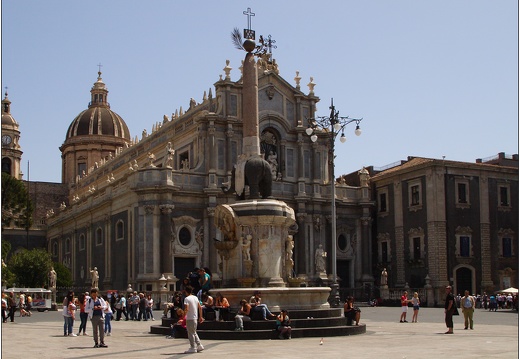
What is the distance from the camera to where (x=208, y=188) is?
57.3 m

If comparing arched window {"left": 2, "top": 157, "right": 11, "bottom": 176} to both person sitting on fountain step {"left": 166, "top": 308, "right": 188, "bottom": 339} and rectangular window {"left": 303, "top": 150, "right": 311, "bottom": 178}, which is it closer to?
rectangular window {"left": 303, "top": 150, "right": 311, "bottom": 178}

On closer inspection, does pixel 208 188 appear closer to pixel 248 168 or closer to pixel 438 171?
pixel 438 171

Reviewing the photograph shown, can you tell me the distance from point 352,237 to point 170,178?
16273mm

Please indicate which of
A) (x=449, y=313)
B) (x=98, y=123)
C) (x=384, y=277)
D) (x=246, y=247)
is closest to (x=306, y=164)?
(x=384, y=277)

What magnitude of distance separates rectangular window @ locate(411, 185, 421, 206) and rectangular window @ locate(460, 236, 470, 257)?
3916mm

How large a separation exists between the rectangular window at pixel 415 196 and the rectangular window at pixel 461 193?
276 centimetres

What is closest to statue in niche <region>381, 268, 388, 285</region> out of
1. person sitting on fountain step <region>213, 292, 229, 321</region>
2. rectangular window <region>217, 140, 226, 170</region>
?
rectangular window <region>217, 140, 226, 170</region>

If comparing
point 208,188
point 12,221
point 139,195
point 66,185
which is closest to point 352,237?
point 208,188

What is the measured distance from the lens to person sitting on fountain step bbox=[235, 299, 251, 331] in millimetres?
22547

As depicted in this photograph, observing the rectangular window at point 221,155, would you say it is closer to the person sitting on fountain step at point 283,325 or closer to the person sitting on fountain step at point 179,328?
the person sitting on fountain step at point 179,328

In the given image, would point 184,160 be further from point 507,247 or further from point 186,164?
point 507,247

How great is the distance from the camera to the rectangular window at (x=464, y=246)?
57.5 meters

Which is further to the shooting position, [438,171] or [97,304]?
[438,171]

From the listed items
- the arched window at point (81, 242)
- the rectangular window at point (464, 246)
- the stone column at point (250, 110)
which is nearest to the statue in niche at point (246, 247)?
the stone column at point (250, 110)
